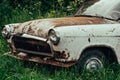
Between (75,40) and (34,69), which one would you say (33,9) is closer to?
(34,69)

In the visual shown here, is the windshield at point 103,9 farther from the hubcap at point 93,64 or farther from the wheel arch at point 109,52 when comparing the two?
the hubcap at point 93,64

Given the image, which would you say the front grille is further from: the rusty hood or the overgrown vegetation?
the overgrown vegetation

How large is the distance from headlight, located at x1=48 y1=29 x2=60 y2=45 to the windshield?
1216 millimetres

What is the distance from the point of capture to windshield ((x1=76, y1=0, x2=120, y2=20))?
8078mm

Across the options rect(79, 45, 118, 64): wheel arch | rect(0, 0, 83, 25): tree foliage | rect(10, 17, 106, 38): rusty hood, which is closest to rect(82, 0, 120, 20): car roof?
rect(10, 17, 106, 38): rusty hood

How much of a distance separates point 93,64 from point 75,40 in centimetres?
57

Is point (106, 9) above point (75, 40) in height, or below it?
above

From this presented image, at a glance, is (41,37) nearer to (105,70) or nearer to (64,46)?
(64,46)

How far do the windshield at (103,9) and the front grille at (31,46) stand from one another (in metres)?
1.29

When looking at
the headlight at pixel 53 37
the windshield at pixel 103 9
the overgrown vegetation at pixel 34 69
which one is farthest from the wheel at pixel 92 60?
the windshield at pixel 103 9

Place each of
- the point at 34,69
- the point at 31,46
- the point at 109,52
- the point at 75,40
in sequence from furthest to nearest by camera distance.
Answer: the point at 34,69 → the point at 31,46 → the point at 109,52 → the point at 75,40

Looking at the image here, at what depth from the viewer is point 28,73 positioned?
7699 mm

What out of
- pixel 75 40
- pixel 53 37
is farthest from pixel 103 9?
pixel 53 37

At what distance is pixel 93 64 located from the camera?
7574mm
